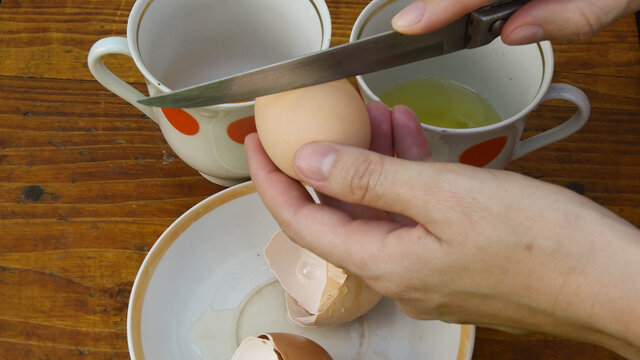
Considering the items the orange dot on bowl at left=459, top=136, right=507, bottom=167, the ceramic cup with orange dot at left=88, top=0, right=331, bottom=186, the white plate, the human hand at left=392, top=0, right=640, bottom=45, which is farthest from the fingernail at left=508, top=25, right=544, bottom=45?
the white plate

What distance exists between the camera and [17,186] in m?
0.92

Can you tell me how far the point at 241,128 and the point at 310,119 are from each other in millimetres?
166

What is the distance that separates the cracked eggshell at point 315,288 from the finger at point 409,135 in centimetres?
17

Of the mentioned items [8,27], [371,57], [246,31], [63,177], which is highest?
[371,57]

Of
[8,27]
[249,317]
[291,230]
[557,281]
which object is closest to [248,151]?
[291,230]

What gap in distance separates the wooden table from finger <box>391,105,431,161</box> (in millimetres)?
281

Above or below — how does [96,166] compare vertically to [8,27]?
below

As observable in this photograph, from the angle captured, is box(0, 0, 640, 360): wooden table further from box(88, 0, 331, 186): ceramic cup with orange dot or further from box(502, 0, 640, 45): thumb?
box(502, 0, 640, 45): thumb

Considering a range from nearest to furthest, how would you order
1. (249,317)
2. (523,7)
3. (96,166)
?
1. (523,7)
2. (249,317)
3. (96,166)

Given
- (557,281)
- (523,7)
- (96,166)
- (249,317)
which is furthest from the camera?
(96,166)

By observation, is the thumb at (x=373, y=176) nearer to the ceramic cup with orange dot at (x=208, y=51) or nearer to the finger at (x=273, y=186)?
the finger at (x=273, y=186)

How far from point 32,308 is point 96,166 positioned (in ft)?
0.76

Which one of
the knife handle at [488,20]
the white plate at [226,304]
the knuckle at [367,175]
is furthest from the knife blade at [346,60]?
the white plate at [226,304]

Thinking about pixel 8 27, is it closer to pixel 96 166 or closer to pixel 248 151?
pixel 96 166
